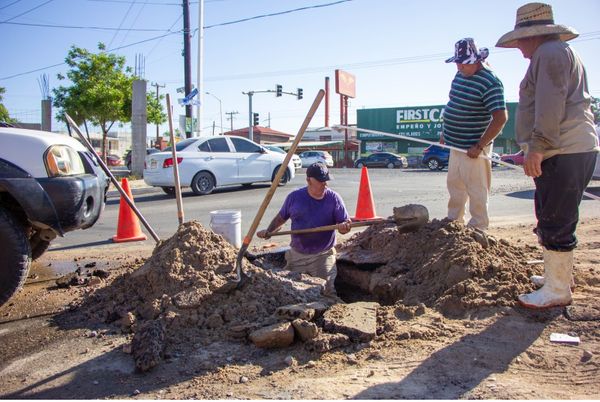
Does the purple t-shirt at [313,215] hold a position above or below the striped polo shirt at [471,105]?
below

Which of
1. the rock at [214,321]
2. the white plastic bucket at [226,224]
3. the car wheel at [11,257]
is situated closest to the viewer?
the rock at [214,321]

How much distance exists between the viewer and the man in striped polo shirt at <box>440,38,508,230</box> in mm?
4652

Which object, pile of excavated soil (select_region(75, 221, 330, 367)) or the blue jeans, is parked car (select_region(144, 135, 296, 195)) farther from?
the blue jeans

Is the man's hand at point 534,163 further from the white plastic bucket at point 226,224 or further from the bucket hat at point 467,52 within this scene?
the white plastic bucket at point 226,224

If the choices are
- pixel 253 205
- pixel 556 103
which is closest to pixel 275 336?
pixel 556 103

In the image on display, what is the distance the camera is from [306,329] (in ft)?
10.5

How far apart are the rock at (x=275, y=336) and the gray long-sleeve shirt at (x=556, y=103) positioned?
187 centimetres

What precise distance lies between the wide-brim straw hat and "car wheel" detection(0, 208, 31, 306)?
3.70 m

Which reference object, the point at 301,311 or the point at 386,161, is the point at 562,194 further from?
the point at 386,161

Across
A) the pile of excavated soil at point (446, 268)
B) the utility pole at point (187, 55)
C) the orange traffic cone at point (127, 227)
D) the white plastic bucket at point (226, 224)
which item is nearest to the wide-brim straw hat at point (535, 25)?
the pile of excavated soil at point (446, 268)

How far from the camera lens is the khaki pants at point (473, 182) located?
4.80 metres

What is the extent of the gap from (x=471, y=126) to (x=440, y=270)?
5.13 ft

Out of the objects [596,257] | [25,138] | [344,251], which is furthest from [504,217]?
[25,138]

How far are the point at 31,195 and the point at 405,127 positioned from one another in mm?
44719
